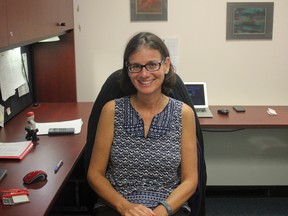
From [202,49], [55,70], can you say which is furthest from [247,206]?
[55,70]

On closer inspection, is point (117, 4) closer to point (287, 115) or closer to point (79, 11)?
point (79, 11)

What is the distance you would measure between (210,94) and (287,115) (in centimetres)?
57

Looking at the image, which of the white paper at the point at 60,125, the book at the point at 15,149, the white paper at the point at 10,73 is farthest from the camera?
the white paper at the point at 10,73

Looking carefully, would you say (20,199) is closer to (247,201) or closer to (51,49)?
(51,49)

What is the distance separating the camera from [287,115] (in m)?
2.69

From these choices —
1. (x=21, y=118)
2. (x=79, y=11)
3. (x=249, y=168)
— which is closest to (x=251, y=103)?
(x=249, y=168)

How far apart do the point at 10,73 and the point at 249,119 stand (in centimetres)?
151

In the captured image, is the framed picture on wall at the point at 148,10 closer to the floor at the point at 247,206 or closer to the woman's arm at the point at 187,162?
the woman's arm at the point at 187,162

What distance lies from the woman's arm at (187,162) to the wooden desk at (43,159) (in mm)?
476

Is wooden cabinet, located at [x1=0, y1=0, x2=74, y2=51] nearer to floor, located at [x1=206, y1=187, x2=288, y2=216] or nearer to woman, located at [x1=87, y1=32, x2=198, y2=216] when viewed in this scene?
woman, located at [x1=87, y1=32, x2=198, y2=216]

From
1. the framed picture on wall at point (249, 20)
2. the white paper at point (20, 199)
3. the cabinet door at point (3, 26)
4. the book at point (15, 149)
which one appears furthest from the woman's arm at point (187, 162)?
the framed picture on wall at point (249, 20)

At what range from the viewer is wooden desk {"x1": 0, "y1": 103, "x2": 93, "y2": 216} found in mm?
1403

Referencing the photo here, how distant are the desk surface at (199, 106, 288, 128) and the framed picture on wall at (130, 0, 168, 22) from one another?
751 millimetres

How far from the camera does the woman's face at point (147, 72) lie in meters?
1.73
